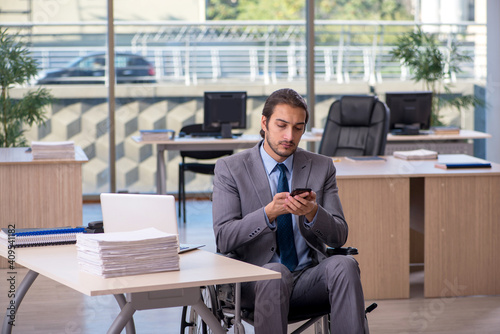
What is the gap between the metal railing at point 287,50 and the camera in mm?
8898

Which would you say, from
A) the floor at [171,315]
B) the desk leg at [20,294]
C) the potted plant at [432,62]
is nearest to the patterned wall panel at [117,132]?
the potted plant at [432,62]

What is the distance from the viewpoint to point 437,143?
313 inches

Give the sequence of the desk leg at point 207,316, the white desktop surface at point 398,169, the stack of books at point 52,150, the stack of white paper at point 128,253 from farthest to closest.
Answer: the stack of books at point 52,150
the white desktop surface at point 398,169
the desk leg at point 207,316
the stack of white paper at point 128,253

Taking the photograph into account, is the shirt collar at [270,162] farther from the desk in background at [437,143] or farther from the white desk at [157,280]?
the desk in background at [437,143]

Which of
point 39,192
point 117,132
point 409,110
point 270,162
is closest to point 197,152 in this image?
point 117,132

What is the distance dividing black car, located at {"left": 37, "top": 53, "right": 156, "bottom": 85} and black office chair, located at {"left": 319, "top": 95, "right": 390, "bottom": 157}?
3.31 m

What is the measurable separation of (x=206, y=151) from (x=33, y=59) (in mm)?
2116

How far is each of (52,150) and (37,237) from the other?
2665 millimetres

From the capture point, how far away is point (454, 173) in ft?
15.5

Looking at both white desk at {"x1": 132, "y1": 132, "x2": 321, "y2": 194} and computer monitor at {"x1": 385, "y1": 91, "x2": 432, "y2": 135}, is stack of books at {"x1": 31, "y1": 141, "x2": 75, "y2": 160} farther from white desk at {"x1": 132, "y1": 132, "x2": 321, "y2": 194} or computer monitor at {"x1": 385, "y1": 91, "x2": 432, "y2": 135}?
computer monitor at {"x1": 385, "y1": 91, "x2": 432, "y2": 135}

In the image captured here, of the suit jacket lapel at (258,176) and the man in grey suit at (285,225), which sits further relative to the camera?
the suit jacket lapel at (258,176)

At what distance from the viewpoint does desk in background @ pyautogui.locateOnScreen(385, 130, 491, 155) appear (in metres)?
7.70

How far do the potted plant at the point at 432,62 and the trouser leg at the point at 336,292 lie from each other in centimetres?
588

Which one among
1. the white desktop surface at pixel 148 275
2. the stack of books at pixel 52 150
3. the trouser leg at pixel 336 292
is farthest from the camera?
the stack of books at pixel 52 150
